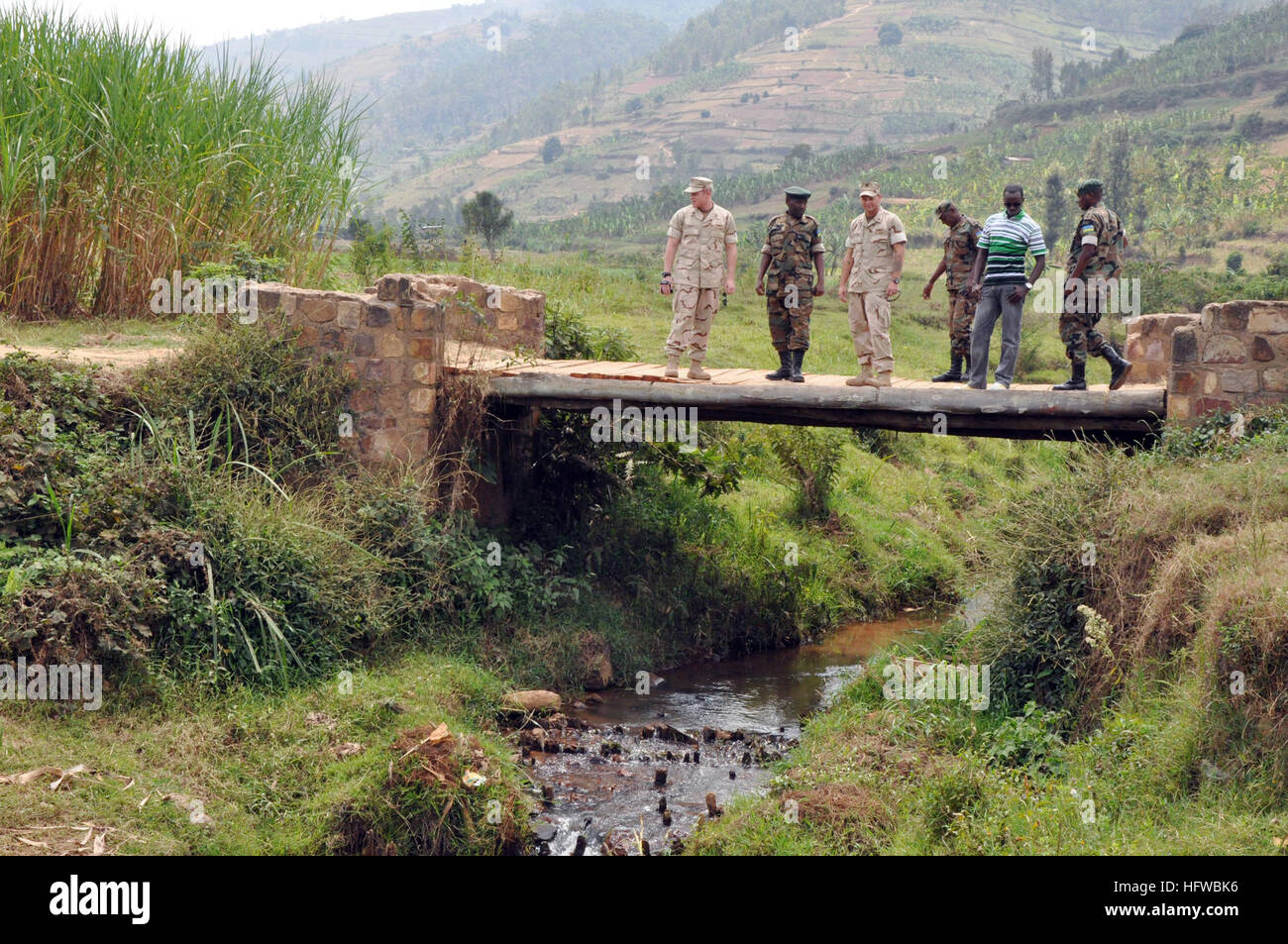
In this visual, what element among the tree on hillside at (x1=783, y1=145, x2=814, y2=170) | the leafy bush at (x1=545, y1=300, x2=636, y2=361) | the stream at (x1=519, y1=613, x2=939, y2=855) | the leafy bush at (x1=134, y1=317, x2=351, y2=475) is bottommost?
the stream at (x1=519, y1=613, x2=939, y2=855)

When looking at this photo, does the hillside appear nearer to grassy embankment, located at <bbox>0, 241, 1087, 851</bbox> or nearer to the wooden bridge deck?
grassy embankment, located at <bbox>0, 241, 1087, 851</bbox>

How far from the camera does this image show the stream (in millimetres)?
8570

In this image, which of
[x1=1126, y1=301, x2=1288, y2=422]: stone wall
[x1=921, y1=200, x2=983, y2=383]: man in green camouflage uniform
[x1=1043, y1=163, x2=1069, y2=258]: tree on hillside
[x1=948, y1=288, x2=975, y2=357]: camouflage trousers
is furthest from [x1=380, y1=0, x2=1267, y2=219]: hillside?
[x1=1126, y1=301, x2=1288, y2=422]: stone wall

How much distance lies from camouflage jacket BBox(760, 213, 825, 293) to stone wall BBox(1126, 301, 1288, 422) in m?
2.91

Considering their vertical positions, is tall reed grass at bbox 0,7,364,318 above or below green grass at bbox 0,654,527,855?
above

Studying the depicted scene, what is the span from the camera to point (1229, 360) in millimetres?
9422

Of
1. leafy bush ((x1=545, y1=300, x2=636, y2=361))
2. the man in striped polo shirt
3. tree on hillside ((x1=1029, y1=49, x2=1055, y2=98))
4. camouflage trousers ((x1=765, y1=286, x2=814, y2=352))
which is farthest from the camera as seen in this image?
tree on hillside ((x1=1029, y1=49, x2=1055, y2=98))

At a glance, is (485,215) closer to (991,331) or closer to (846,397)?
(846,397)

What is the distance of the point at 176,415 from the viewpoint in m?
10.4

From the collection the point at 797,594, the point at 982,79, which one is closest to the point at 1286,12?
the point at 982,79

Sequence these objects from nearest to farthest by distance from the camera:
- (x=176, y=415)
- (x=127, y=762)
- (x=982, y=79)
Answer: (x=127, y=762), (x=176, y=415), (x=982, y=79)

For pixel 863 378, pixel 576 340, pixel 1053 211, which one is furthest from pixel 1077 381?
pixel 1053 211

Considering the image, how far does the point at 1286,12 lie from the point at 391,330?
7240 centimetres
